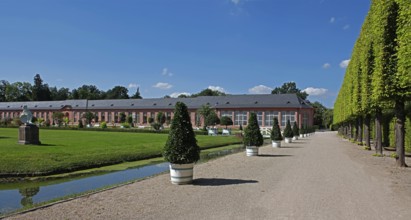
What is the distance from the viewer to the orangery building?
76.1m

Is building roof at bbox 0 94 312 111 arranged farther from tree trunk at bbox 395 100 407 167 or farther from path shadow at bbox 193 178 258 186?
path shadow at bbox 193 178 258 186

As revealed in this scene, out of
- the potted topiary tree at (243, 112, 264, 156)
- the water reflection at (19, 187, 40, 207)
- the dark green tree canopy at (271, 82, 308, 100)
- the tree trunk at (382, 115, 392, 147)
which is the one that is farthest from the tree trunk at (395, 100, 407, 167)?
the dark green tree canopy at (271, 82, 308, 100)

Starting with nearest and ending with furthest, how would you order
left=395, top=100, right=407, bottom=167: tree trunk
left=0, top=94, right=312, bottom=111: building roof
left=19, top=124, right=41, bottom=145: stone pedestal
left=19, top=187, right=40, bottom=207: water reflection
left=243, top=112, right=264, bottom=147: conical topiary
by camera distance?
1. left=19, top=187, right=40, bottom=207: water reflection
2. left=395, top=100, right=407, bottom=167: tree trunk
3. left=243, top=112, right=264, bottom=147: conical topiary
4. left=19, top=124, right=41, bottom=145: stone pedestal
5. left=0, top=94, right=312, bottom=111: building roof

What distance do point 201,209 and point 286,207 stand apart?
1.64 metres

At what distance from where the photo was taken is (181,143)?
9.37 meters

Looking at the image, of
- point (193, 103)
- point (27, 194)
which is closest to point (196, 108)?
point (193, 103)

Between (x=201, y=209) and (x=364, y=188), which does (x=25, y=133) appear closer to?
(x=201, y=209)

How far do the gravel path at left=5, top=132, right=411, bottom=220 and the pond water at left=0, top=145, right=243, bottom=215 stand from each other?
126cm

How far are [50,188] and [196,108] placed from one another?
75.0 metres

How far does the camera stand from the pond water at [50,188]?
804 centimetres

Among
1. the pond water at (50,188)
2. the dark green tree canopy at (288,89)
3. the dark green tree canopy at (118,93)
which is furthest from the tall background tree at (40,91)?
the pond water at (50,188)

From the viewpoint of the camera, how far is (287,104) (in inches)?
2975

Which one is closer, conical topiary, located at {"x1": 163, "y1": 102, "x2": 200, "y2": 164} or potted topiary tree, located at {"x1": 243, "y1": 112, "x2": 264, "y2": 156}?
conical topiary, located at {"x1": 163, "y1": 102, "x2": 200, "y2": 164}

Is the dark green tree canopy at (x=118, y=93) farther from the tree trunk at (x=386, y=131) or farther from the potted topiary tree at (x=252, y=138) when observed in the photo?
the potted topiary tree at (x=252, y=138)
